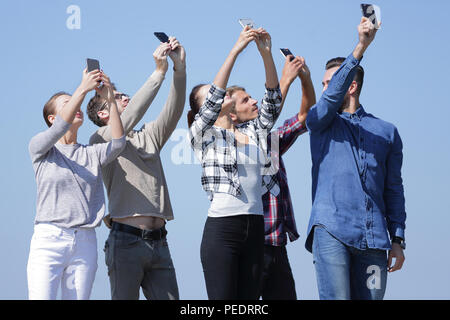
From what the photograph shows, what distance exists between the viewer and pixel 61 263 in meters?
5.00

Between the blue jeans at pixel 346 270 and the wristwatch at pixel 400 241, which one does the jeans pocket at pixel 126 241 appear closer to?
the blue jeans at pixel 346 270

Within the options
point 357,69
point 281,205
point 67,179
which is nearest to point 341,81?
point 357,69

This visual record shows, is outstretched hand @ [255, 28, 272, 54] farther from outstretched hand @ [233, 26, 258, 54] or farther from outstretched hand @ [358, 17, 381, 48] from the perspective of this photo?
outstretched hand @ [358, 17, 381, 48]

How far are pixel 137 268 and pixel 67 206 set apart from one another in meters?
0.75

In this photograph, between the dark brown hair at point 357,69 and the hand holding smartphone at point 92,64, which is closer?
the dark brown hair at point 357,69

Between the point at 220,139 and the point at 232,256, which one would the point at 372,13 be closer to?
the point at 220,139

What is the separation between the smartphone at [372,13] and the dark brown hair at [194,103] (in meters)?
1.56

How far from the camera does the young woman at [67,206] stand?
4.97m

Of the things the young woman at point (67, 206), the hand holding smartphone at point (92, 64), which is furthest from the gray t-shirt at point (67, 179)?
the hand holding smartphone at point (92, 64)

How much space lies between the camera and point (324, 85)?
5.20 m

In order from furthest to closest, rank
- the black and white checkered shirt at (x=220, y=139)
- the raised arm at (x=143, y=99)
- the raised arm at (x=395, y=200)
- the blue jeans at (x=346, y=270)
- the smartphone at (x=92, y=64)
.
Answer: the raised arm at (x=143, y=99) < the smartphone at (x=92, y=64) < the black and white checkered shirt at (x=220, y=139) < the raised arm at (x=395, y=200) < the blue jeans at (x=346, y=270)
